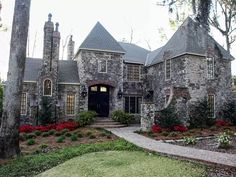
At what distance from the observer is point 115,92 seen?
21266 millimetres

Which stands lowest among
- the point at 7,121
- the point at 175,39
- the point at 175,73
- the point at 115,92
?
the point at 7,121

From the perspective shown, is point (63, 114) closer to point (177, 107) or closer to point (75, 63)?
point (75, 63)

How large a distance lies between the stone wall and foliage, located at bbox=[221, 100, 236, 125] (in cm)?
757

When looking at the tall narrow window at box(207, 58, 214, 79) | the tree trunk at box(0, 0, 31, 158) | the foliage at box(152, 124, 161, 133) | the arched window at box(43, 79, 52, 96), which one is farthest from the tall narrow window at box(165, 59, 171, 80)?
the tree trunk at box(0, 0, 31, 158)

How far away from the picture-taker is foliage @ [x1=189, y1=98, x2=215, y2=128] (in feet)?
59.4

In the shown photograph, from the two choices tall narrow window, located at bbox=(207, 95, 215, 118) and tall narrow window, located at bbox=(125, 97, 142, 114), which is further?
tall narrow window, located at bbox=(125, 97, 142, 114)

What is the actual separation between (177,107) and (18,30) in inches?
434

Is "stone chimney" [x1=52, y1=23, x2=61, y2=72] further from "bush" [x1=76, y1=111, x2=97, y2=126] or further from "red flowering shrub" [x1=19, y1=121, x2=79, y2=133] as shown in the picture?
"red flowering shrub" [x1=19, y1=121, x2=79, y2=133]

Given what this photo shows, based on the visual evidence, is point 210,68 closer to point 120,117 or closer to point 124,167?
point 120,117

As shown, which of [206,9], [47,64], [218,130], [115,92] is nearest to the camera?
[206,9]

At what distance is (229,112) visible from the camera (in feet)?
65.8

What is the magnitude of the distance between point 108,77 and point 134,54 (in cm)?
477

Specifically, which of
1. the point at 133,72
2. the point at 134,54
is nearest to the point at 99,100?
the point at 133,72

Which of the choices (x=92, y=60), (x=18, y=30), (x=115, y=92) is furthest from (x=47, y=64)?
(x=18, y=30)
